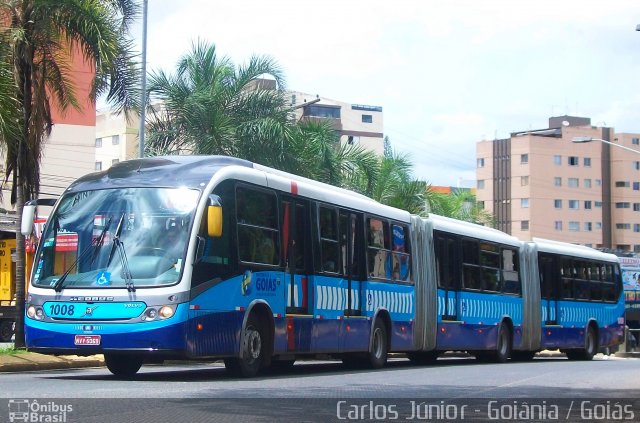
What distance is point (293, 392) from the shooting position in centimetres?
1395

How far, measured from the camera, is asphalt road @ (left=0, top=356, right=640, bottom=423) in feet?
36.5

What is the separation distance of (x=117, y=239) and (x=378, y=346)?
7531 millimetres

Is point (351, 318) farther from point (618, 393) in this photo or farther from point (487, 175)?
point (487, 175)

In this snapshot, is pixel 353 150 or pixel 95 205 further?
pixel 353 150

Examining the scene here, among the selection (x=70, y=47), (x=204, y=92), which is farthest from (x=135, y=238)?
(x=204, y=92)

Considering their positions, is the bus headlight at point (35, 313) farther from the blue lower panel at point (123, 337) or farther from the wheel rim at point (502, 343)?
the wheel rim at point (502, 343)

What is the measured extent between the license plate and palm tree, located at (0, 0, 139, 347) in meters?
6.53

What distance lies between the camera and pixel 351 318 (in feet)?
67.9

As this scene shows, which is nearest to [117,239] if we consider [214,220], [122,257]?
[122,257]

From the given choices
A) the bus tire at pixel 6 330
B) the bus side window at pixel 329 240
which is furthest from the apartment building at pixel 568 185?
the bus side window at pixel 329 240

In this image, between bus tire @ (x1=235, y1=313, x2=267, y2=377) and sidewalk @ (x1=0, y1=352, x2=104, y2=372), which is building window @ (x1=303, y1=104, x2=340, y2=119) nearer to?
sidewalk @ (x1=0, y1=352, x2=104, y2=372)

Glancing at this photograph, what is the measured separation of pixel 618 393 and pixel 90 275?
7073 millimetres

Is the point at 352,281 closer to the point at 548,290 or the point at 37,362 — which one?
the point at 37,362

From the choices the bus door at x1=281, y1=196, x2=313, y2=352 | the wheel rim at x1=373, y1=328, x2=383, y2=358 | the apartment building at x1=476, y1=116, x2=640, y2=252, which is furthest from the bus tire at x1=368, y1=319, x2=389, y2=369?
the apartment building at x1=476, y1=116, x2=640, y2=252
